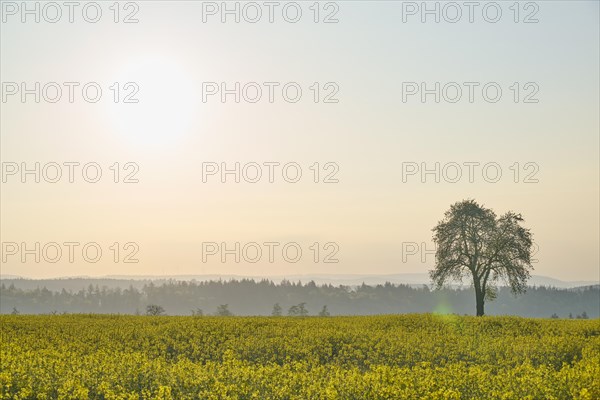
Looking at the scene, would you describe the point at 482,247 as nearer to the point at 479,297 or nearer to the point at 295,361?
the point at 479,297

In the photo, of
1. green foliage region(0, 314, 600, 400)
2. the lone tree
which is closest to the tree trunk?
the lone tree

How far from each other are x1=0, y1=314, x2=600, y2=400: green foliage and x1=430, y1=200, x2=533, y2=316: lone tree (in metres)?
18.7

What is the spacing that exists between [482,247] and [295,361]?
129 feet

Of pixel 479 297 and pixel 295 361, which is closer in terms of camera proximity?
pixel 295 361

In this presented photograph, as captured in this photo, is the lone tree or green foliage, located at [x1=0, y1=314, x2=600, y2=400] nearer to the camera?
green foliage, located at [x1=0, y1=314, x2=600, y2=400]

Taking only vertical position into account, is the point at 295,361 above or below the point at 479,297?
above

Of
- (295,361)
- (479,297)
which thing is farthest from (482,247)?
(295,361)

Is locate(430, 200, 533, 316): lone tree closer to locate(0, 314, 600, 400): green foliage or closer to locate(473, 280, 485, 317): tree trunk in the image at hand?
locate(473, 280, 485, 317): tree trunk

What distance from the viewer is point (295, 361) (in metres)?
19.2

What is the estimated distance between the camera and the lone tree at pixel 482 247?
5450cm

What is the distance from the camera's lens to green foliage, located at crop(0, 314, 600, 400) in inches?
516

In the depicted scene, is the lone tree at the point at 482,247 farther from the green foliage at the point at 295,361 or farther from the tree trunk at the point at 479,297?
the green foliage at the point at 295,361

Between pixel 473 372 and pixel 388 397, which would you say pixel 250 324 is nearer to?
pixel 473 372

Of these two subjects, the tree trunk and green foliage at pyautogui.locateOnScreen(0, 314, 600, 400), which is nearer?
green foliage at pyautogui.locateOnScreen(0, 314, 600, 400)
